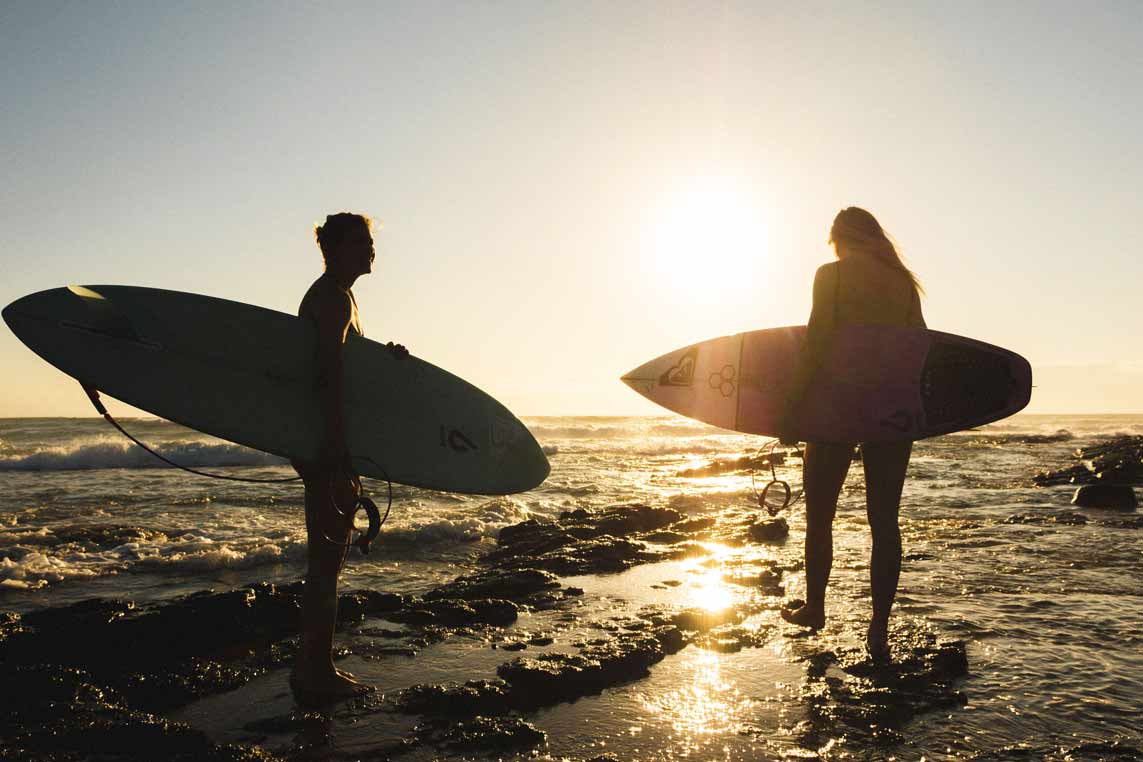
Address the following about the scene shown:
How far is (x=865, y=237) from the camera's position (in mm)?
3705

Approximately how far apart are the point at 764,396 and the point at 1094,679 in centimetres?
256

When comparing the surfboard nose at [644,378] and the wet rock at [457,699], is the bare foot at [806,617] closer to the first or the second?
the wet rock at [457,699]

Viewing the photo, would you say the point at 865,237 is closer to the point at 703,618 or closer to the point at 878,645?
the point at 878,645

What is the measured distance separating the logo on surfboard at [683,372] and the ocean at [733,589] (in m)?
1.55

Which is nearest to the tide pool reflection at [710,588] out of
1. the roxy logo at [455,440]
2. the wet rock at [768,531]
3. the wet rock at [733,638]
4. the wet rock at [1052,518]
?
the wet rock at [733,638]

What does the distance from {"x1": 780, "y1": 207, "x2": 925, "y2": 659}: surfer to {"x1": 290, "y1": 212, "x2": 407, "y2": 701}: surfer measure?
2.30 m

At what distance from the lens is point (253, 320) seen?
3.97 metres

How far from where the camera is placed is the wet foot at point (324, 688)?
2.99 meters

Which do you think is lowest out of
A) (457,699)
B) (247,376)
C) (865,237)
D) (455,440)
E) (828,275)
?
(457,699)

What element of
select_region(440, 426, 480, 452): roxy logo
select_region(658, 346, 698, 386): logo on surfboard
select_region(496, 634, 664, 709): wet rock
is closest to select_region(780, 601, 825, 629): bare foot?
select_region(496, 634, 664, 709): wet rock

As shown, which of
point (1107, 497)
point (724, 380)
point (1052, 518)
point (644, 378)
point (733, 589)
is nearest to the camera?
point (733, 589)

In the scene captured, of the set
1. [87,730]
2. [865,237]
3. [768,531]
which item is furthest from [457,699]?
[768,531]

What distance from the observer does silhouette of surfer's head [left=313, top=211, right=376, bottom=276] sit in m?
3.31

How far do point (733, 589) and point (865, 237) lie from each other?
2.62m
